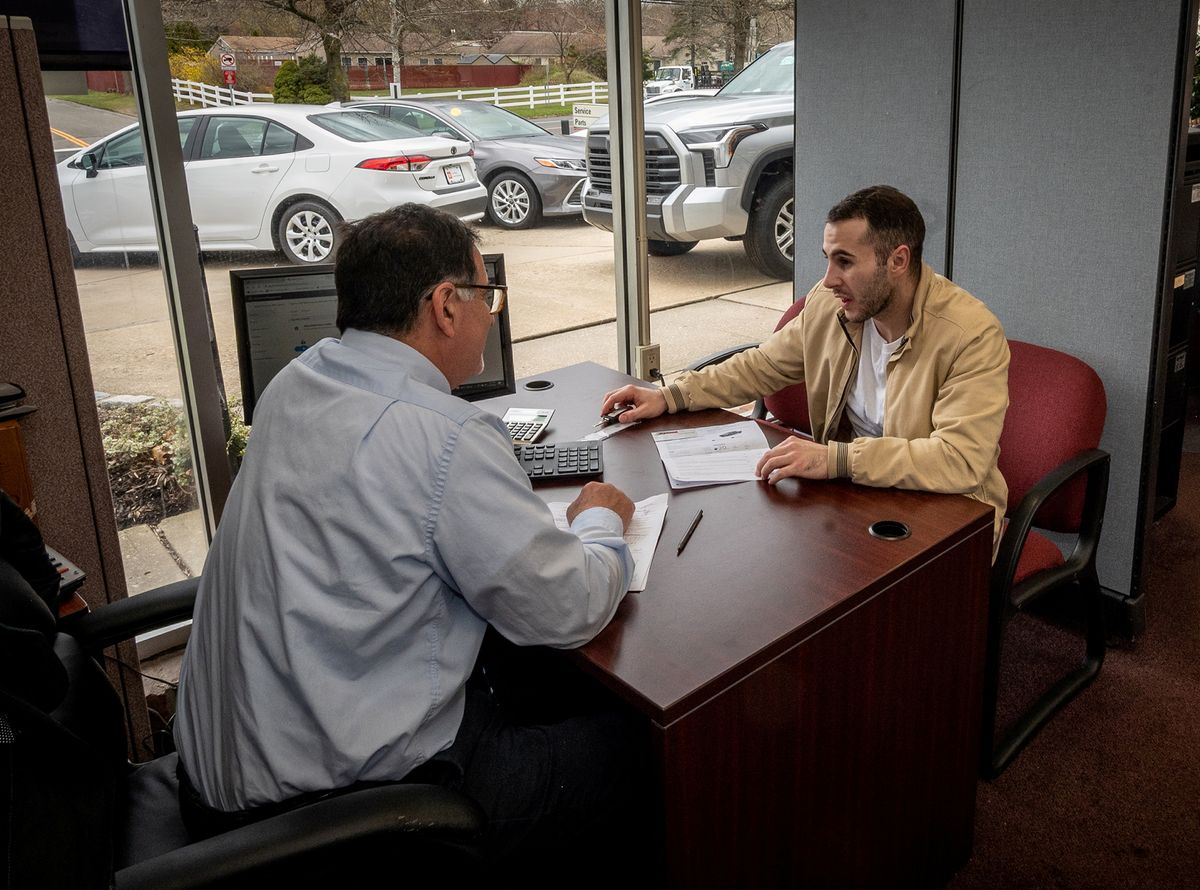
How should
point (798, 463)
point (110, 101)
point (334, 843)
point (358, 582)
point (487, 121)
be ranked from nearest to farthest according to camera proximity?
point (334, 843)
point (358, 582)
point (798, 463)
point (110, 101)
point (487, 121)

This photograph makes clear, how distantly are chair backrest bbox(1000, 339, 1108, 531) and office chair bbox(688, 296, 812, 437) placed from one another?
0.58 m

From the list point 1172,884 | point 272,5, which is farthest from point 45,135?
point 1172,884

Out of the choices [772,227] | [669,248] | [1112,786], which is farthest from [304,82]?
[1112,786]

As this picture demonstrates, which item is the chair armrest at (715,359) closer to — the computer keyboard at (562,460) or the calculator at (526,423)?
the calculator at (526,423)

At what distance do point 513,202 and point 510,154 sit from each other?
202mm

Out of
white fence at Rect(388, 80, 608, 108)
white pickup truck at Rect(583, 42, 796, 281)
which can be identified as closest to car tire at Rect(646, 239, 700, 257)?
white pickup truck at Rect(583, 42, 796, 281)

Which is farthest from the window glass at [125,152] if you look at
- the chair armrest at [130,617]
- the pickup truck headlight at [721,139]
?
the pickup truck headlight at [721,139]

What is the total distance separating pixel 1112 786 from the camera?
2.08 metres

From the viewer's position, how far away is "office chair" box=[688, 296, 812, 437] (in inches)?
104

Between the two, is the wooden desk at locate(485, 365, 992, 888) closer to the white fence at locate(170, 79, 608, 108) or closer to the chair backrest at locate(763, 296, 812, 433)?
the chair backrest at locate(763, 296, 812, 433)

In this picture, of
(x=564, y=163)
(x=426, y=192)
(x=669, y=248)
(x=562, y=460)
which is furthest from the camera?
(x=669, y=248)

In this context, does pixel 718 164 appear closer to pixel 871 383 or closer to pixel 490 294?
pixel 871 383

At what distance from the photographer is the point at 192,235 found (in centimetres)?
246

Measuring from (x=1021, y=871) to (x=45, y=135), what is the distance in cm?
234
